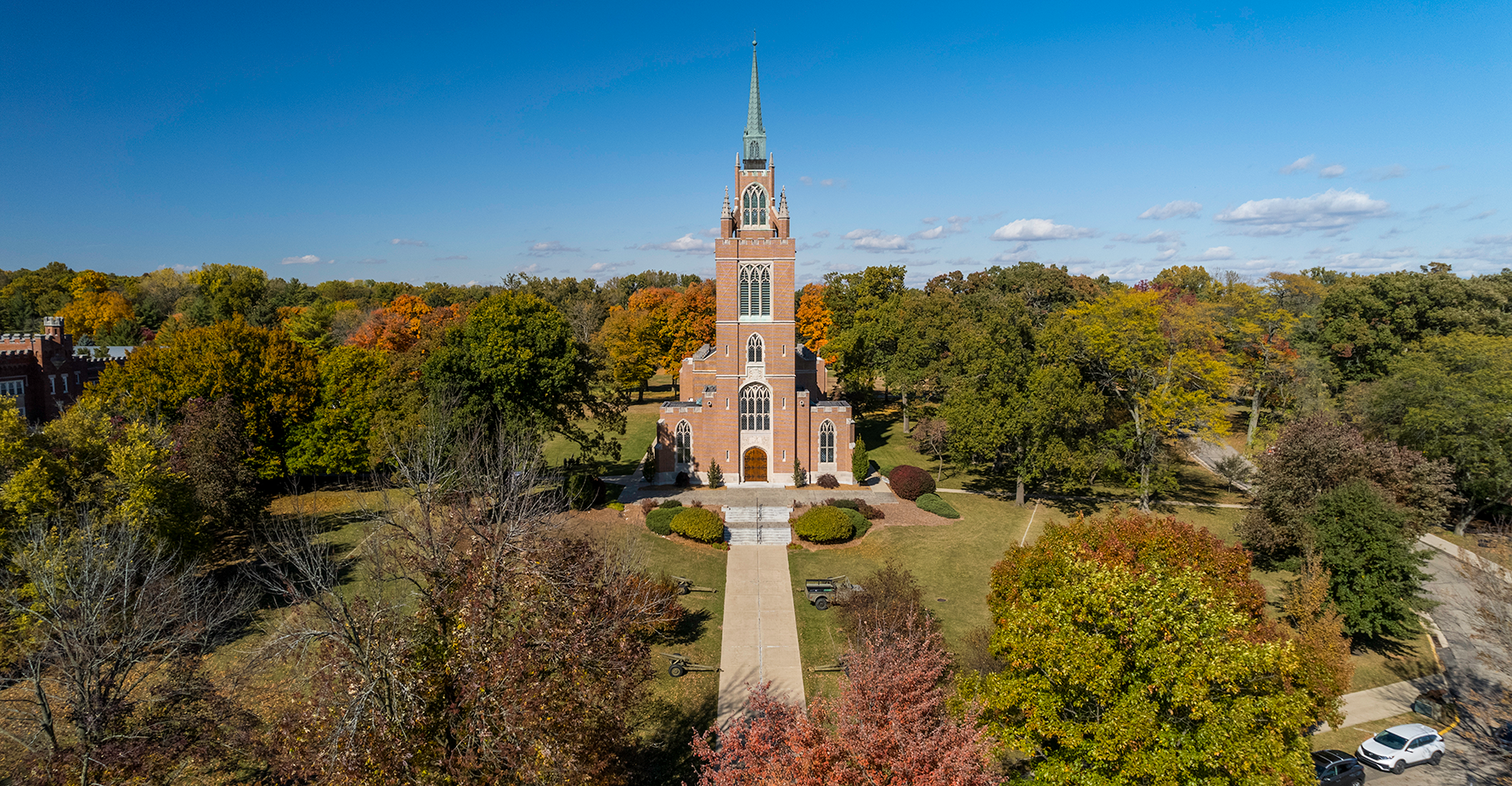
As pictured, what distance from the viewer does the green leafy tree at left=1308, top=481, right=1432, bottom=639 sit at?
21672 mm

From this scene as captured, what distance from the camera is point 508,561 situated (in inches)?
529

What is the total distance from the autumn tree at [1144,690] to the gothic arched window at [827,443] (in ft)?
83.4

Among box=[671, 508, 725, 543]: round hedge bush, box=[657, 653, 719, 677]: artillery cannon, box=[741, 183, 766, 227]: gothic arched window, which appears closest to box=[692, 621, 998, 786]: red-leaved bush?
box=[657, 653, 719, 677]: artillery cannon

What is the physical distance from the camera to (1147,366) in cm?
3631

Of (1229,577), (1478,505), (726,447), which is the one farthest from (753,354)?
(1478,505)

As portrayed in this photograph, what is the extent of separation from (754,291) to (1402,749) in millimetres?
31096

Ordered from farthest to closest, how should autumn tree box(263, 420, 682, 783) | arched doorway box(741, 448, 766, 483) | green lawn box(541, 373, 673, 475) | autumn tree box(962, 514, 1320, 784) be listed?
1. green lawn box(541, 373, 673, 475)
2. arched doorway box(741, 448, 766, 483)
3. autumn tree box(962, 514, 1320, 784)
4. autumn tree box(263, 420, 682, 783)

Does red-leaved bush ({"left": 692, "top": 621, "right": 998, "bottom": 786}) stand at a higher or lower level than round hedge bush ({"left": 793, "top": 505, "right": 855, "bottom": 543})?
higher

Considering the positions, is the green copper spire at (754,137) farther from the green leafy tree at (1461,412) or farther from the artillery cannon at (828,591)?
the green leafy tree at (1461,412)

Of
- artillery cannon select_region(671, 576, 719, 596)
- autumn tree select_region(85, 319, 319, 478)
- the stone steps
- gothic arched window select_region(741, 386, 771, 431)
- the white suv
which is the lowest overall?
the white suv

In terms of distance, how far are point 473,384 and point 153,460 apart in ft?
40.5

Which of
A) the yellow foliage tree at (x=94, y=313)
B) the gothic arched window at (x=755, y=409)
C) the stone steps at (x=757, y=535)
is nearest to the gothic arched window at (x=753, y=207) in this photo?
the gothic arched window at (x=755, y=409)

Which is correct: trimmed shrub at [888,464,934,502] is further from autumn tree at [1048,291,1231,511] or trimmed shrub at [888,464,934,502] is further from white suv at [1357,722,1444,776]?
white suv at [1357,722,1444,776]

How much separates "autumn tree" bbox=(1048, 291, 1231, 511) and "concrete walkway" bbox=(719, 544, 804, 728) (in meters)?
19.8
